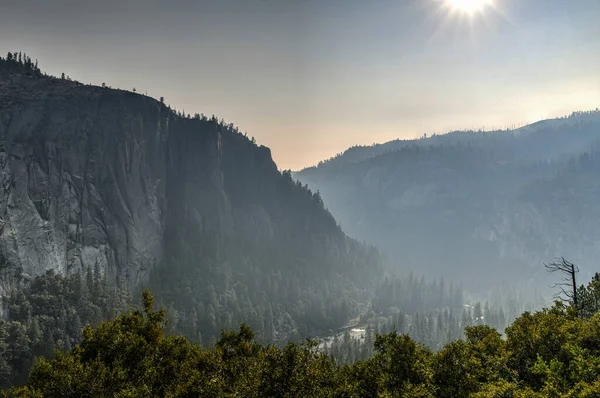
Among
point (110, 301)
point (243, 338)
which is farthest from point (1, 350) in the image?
point (243, 338)

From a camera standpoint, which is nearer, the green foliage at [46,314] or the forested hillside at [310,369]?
the forested hillside at [310,369]

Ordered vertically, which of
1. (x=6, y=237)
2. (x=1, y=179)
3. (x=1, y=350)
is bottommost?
(x=1, y=350)

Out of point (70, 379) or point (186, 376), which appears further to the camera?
point (186, 376)

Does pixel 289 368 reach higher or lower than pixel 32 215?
lower

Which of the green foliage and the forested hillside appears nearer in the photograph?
the forested hillside

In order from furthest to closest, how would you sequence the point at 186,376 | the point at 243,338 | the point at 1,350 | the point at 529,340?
the point at 1,350 < the point at 243,338 < the point at 529,340 < the point at 186,376

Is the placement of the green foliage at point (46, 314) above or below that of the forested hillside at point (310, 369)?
below

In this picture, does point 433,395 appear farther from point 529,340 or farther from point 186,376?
point 186,376

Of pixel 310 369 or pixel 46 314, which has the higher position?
→ pixel 310 369

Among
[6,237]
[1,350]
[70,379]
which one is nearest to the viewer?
[70,379]

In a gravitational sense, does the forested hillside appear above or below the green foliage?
above

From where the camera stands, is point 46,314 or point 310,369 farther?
point 46,314

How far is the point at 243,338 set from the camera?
4809 cm

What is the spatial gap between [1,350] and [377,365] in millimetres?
141919
